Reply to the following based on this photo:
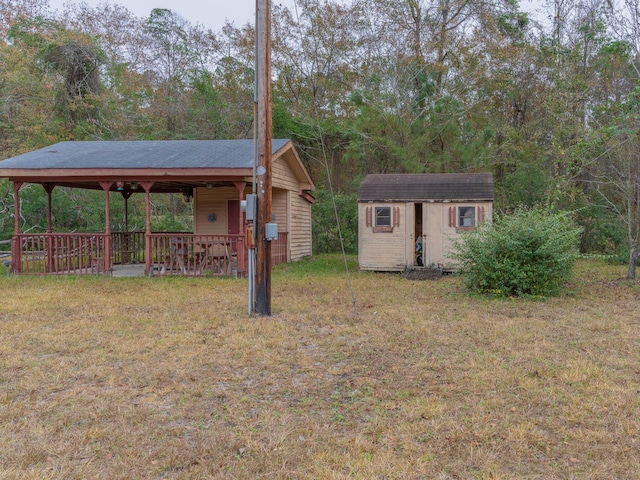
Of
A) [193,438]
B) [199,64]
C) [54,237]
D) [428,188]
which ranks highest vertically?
[199,64]

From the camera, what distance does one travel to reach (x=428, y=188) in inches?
448

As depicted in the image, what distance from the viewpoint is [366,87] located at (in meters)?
18.2

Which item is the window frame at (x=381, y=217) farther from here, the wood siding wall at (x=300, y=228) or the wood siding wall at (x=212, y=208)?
the wood siding wall at (x=212, y=208)

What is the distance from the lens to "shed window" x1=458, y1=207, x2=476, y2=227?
433 inches

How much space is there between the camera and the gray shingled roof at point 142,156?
34.4 feet

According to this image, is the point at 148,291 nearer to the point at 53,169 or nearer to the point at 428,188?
the point at 53,169

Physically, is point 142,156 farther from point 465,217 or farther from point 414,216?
point 465,217

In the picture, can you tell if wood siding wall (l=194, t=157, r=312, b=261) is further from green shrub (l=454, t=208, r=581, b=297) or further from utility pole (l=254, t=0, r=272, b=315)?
utility pole (l=254, t=0, r=272, b=315)

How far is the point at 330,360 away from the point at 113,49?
23.9 meters

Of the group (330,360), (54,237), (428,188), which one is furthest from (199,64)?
(330,360)

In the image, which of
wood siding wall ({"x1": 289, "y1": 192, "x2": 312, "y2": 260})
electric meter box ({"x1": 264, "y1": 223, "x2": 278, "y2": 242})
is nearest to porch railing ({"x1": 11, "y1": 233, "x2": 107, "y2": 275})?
wood siding wall ({"x1": 289, "y1": 192, "x2": 312, "y2": 260})

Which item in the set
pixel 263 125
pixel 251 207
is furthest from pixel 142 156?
pixel 251 207

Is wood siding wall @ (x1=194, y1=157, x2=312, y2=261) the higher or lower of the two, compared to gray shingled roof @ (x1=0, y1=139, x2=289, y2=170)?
lower

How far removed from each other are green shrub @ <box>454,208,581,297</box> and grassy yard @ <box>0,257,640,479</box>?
76 cm
